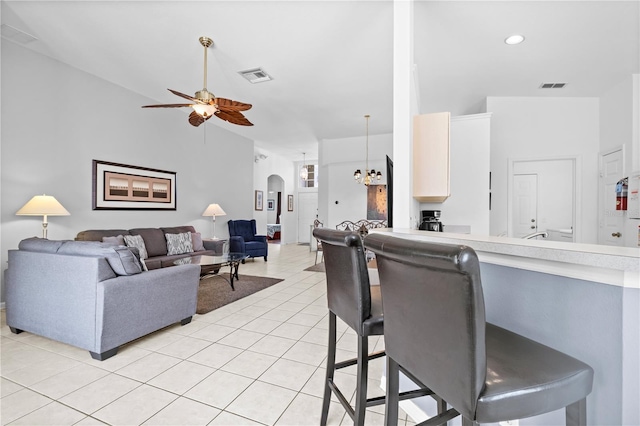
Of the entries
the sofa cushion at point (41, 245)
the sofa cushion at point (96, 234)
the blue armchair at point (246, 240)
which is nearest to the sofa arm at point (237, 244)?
the blue armchair at point (246, 240)

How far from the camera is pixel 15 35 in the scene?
3.21 m

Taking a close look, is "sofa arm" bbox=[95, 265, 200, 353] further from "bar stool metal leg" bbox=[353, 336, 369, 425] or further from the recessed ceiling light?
the recessed ceiling light

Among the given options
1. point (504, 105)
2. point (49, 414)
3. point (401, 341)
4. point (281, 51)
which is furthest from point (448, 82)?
point (49, 414)

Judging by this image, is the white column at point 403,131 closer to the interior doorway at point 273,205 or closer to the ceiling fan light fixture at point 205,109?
the ceiling fan light fixture at point 205,109

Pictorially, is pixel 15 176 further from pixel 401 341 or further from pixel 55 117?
pixel 401 341

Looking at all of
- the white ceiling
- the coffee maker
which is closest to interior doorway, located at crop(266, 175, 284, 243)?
the white ceiling

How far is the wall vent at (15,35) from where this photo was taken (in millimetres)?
3076

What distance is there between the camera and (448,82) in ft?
13.6

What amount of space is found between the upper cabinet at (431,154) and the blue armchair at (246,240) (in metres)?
4.37

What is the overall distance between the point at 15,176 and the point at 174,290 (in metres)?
2.48

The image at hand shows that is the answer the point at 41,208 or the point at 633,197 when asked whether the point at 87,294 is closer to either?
the point at 41,208

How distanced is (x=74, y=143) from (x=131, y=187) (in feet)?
3.10

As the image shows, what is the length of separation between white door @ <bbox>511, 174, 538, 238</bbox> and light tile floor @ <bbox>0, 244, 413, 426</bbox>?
3.57 m

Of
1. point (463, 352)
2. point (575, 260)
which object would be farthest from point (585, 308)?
point (463, 352)
